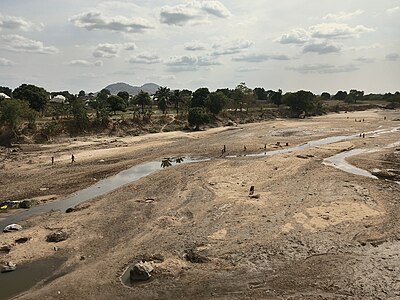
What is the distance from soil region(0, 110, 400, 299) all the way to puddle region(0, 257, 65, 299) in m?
0.51

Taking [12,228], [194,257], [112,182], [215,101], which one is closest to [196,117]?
[215,101]

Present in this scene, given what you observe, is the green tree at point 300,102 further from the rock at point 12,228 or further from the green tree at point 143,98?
the rock at point 12,228

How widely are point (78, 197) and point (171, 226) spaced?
1136 cm

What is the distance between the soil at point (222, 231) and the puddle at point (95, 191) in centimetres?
122

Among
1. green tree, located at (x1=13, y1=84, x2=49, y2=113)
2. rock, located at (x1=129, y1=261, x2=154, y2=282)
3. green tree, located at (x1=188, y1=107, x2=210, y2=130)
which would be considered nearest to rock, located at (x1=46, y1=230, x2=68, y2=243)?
rock, located at (x1=129, y1=261, x2=154, y2=282)

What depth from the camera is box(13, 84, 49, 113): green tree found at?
235 feet

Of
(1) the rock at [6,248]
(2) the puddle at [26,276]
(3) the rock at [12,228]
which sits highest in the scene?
(3) the rock at [12,228]

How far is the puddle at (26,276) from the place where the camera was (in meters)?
17.6

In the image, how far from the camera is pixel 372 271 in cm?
1866

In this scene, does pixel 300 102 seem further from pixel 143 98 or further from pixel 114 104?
pixel 114 104

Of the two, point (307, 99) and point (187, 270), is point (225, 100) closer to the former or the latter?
point (307, 99)

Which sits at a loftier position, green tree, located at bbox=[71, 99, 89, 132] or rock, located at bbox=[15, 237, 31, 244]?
green tree, located at bbox=[71, 99, 89, 132]

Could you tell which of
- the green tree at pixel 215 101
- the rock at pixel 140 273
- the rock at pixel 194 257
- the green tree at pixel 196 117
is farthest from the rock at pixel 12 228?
the green tree at pixel 215 101

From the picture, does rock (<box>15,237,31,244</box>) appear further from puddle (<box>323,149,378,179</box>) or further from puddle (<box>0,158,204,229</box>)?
puddle (<box>323,149,378,179</box>)
